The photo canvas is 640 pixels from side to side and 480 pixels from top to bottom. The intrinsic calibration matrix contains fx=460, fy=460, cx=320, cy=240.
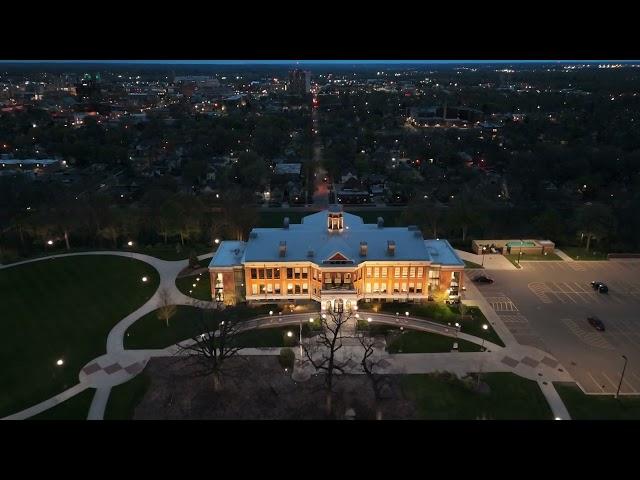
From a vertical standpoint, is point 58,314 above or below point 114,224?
below

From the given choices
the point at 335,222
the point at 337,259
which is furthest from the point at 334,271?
the point at 335,222

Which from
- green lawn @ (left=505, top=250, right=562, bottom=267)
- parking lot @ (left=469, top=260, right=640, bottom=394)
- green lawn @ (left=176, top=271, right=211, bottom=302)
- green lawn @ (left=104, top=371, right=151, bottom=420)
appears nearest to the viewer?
green lawn @ (left=104, top=371, right=151, bottom=420)

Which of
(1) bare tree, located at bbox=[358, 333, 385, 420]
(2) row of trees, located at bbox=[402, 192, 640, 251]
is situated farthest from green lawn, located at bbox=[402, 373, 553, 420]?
(2) row of trees, located at bbox=[402, 192, 640, 251]

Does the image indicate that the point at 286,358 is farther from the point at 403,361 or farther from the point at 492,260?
the point at 492,260

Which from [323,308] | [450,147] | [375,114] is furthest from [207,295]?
[375,114]

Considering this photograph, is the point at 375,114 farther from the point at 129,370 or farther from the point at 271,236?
the point at 129,370

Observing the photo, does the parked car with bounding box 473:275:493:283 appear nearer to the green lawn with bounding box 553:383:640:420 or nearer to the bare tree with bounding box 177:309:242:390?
the green lawn with bounding box 553:383:640:420

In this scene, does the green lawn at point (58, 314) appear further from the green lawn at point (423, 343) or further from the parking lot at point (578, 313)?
the parking lot at point (578, 313)

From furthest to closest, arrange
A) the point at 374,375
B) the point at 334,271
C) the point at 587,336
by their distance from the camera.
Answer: the point at 334,271 → the point at 587,336 → the point at 374,375
